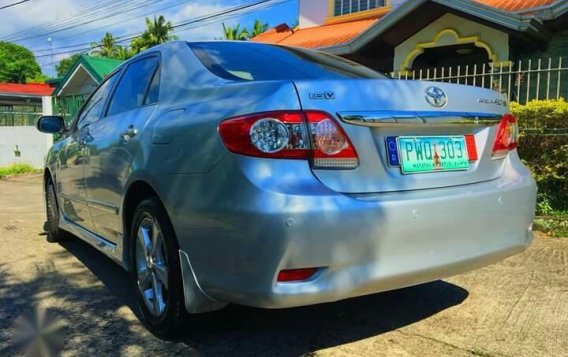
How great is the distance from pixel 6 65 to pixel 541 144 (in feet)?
285

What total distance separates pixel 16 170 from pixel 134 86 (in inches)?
564

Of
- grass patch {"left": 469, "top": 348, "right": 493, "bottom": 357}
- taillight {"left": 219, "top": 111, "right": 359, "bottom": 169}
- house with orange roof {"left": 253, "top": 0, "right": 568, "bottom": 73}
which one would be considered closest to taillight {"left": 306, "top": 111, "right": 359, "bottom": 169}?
taillight {"left": 219, "top": 111, "right": 359, "bottom": 169}

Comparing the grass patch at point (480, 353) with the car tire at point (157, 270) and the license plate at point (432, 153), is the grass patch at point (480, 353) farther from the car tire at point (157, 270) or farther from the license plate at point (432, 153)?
the car tire at point (157, 270)

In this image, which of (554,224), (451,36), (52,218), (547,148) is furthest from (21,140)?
(554,224)

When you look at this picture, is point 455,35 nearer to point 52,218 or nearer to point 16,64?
point 52,218

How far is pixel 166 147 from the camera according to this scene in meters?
3.05

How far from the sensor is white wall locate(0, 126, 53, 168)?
18016mm

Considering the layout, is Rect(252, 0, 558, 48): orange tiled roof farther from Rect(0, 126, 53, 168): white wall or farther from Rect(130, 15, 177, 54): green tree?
Rect(130, 15, 177, 54): green tree

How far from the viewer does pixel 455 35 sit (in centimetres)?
1066

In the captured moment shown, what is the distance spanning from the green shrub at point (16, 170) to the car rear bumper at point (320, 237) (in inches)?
595

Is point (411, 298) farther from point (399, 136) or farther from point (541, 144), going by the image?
point (541, 144)

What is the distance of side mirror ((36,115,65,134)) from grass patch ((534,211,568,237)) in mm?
4892

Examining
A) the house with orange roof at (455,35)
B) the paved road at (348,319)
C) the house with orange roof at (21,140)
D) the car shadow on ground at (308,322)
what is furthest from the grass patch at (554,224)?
the house with orange roof at (21,140)

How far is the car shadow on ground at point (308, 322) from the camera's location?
3.15 meters
